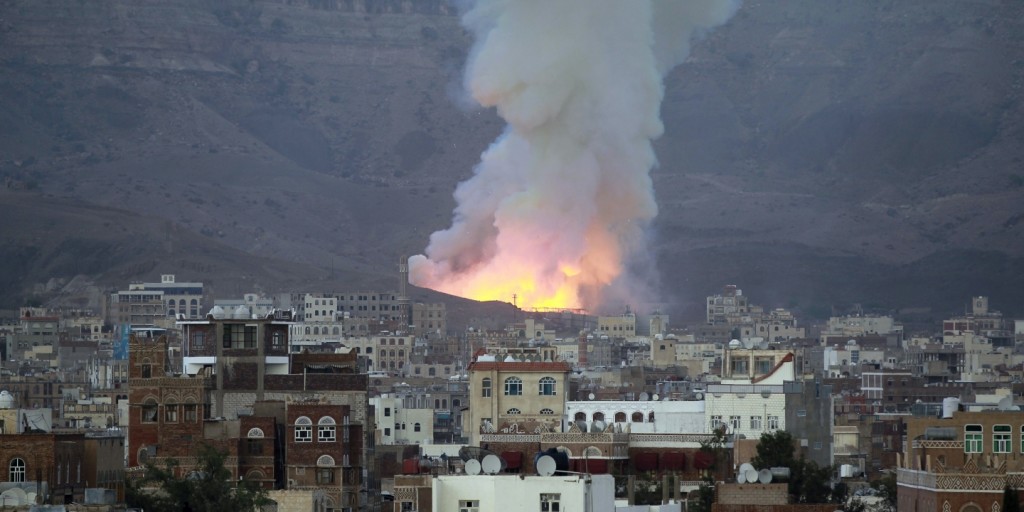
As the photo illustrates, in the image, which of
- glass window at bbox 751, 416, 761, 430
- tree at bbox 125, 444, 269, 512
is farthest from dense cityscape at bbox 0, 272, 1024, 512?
tree at bbox 125, 444, 269, 512

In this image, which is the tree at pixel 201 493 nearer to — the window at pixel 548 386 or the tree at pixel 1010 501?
the tree at pixel 1010 501

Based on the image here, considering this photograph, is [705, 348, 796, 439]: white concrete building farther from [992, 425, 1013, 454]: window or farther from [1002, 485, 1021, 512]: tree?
[1002, 485, 1021, 512]: tree

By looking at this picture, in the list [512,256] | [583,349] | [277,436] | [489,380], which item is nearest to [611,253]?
[512,256]

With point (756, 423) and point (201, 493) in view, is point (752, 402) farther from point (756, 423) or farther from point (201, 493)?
point (201, 493)

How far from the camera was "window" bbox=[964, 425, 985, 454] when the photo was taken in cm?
4497

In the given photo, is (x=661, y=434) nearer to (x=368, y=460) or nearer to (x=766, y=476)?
(x=368, y=460)

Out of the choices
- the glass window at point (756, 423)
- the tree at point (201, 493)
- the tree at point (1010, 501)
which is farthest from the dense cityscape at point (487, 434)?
the tree at point (201, 493)

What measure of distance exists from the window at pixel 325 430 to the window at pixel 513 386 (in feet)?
46.0

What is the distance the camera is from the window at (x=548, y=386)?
75062 millimetres

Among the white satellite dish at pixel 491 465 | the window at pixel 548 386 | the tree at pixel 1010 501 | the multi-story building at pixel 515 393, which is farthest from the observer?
the window at pixel 548 386

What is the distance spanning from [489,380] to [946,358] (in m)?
82.9

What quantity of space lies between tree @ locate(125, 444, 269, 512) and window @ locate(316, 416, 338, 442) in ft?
18.8

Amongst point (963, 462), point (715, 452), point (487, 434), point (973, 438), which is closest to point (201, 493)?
point (973, 438)

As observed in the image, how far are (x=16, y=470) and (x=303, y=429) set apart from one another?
814 cm
